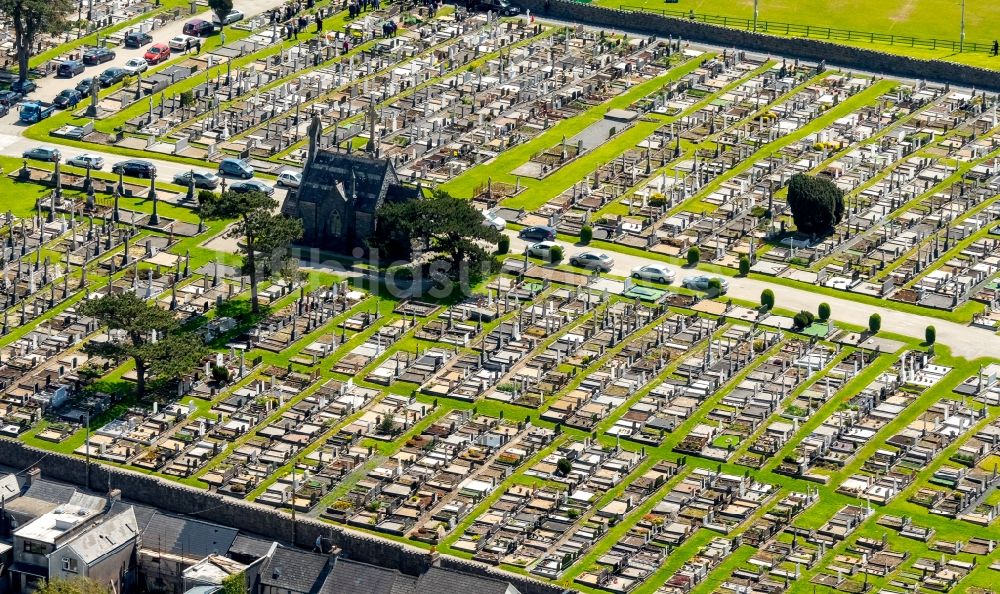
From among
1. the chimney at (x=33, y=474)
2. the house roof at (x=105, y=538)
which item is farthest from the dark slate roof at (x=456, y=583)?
the chimney at (x=33, y=474)

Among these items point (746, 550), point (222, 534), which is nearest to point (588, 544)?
point (746, 550)

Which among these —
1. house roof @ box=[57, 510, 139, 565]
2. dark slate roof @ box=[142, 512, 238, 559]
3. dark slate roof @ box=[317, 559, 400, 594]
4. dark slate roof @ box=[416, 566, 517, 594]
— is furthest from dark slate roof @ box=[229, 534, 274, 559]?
dark slate roof @ box=[416, 566, 517, 594]

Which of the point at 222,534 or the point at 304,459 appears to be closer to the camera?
the point at 222,534

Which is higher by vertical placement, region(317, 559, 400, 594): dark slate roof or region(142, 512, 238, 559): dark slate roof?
region(317, 559, 400, 594): dark slate roof

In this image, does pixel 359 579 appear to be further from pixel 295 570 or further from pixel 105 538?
pixel 105 538

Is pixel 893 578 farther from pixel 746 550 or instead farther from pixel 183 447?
pixel 183 447

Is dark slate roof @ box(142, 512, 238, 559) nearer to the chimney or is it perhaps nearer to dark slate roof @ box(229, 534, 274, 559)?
dark slate roof @ box(229, 534, 274, 559)

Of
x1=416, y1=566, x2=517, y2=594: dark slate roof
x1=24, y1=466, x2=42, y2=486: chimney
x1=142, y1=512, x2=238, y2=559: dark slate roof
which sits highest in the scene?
x1=416, y1=566, x2=517, y2=594: dark slate roof

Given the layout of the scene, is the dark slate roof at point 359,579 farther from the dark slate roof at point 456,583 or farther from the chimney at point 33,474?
the chimney at point 33,474
